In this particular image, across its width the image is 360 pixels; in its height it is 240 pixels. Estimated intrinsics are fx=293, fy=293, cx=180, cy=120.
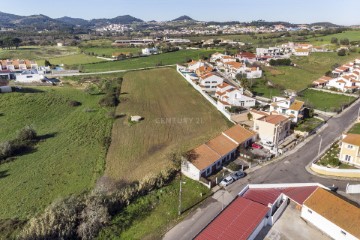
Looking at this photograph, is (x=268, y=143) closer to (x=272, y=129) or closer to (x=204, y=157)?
(x=272, y=129)

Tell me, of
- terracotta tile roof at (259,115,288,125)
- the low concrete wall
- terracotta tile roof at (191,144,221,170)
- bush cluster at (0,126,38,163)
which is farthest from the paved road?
bush cluster at (0,126,38,163)

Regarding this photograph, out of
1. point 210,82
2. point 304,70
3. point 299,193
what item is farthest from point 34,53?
point 299,193

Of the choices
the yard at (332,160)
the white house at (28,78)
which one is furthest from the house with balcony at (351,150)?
the white house at (28,78)

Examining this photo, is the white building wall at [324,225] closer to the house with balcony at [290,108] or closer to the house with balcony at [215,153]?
→ the house with balcony at [215,153]

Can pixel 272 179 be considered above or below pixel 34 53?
below

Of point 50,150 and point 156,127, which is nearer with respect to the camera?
point 50,150

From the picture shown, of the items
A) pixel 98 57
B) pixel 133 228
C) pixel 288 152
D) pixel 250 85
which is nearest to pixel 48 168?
pixel 133 228
